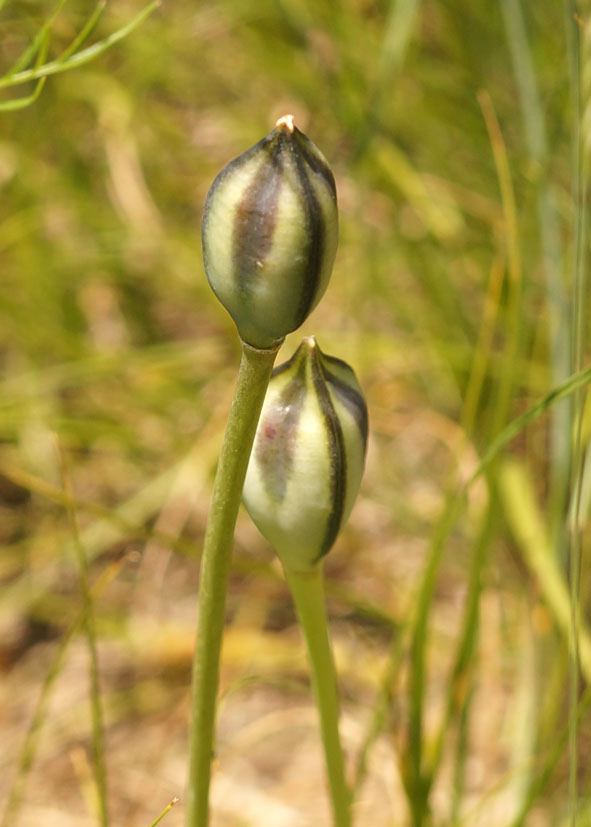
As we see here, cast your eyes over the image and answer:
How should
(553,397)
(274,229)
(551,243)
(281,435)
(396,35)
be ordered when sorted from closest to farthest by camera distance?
1. (274,229)
2. (281,435)
3. (553,397)
4. (551,243)
5. (396,35)

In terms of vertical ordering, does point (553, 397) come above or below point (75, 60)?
below

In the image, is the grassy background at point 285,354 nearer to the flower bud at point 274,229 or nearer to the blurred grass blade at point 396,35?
the blurred grass blade at point 396,35

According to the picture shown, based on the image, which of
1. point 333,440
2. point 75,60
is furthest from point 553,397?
point 75,60

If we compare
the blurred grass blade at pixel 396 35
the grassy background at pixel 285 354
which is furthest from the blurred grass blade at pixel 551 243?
the blurred grass blade at pixel 396 35

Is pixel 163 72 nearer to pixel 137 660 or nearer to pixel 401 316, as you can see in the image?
pixel 401 316

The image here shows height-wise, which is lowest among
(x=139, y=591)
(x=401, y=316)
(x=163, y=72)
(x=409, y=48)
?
(x=139, y=591)

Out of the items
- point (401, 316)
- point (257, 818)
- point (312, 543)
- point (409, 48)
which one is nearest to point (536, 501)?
point (401, 316)

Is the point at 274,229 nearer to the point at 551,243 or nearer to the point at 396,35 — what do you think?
the point at 551,243
